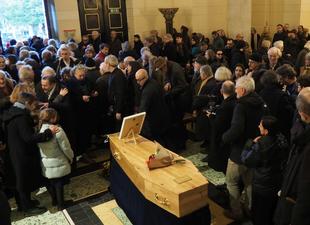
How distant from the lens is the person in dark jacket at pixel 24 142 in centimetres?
418

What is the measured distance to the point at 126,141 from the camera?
421 cm

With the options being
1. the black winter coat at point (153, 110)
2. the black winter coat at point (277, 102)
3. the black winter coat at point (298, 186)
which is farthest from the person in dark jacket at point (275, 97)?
the black winter coat at point (298, 186)

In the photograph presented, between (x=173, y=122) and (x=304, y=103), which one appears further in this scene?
(x=173, y=122)

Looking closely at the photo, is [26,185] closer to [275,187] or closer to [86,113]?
[86,113]

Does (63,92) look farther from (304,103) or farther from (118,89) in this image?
(304,103)

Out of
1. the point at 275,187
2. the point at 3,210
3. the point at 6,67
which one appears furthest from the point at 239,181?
the point at 6,67

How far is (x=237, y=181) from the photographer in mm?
4000

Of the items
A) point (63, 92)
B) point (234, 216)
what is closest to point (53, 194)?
point (63, 92)

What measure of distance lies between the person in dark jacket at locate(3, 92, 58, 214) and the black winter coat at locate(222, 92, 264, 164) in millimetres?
2143

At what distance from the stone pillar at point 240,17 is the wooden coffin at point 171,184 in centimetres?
1046

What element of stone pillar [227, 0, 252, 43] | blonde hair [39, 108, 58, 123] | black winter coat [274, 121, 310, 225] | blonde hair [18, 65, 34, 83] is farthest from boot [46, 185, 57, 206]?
stone pillar [227, 0, 252, 43]

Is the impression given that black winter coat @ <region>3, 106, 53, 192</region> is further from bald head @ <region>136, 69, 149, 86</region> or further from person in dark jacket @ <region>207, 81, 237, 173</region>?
person in dark jacket @ <region>207, 81, 237, 173</region>

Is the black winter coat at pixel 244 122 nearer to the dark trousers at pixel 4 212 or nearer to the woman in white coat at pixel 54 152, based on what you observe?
the woman in white coat at pixel 54 152

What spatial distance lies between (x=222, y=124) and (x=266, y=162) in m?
1.16
